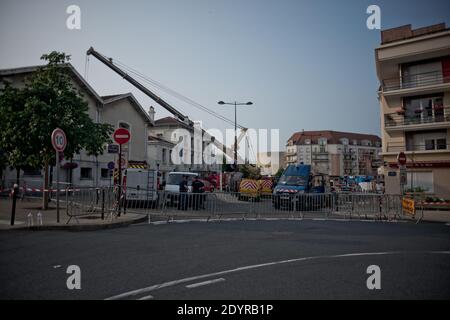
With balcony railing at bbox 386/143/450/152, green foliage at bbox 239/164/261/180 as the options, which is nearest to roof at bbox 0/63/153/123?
green foliage at bbox 239/164/261/180

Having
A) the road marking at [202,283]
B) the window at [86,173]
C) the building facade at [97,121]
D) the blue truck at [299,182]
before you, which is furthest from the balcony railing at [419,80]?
the road marking at [202,283]

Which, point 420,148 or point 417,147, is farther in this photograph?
point 417,147

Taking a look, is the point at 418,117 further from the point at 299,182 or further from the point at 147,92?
the point at 147,92

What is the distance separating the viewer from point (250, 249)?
6840 millimetres

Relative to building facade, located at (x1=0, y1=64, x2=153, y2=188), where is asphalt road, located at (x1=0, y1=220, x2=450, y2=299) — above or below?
below

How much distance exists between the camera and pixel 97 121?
31.2m

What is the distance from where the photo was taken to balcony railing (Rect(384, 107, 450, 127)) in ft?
93.6

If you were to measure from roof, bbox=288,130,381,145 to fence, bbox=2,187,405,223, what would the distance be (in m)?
101

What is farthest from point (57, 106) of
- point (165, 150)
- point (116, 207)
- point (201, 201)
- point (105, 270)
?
point (165, 150)

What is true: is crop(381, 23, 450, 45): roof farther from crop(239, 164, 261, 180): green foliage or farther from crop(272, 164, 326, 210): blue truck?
crop(239, 164, 261, 180): green foliage

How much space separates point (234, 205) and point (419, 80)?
26164 millimetres

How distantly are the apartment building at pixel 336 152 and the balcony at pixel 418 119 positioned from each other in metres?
74.3

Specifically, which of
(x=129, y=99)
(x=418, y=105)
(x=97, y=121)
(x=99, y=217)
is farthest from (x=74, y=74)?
(x=418, y=105)

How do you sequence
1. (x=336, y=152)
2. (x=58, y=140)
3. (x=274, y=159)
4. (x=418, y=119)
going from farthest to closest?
(x=274, y=159), (x=336, y=152), (x=418, y=119), (x=58, y=140)
